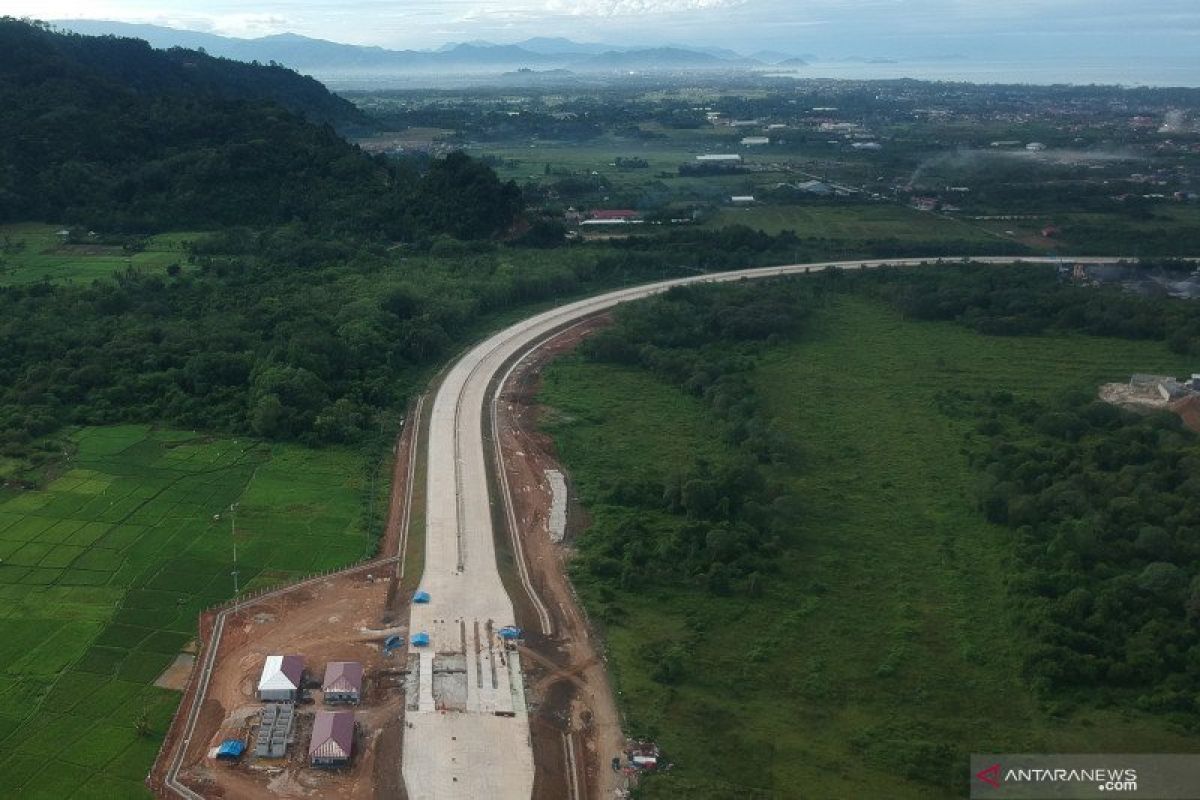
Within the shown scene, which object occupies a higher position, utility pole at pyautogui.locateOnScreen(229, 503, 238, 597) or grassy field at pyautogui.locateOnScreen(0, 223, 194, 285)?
grassy field at pyautogui.locateOnScreen(0, 223, 194, 285)

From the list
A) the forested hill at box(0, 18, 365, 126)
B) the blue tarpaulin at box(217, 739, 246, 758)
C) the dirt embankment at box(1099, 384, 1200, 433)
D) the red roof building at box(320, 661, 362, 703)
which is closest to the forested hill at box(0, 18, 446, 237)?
the forested hill at box(0, 18, 365, 126)

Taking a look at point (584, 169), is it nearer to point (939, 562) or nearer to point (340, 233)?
point (340, 233)

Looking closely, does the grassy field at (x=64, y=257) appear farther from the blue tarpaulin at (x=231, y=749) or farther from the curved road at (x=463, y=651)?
the blue tarpaulin at (x=231, y=749)

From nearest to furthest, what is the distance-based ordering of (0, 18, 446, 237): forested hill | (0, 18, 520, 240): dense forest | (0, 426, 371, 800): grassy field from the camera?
(0, 426, 371, 800): grassy field < (0, 18, 520, 240): dense forest < (0, 18, 446, 237): forested hill

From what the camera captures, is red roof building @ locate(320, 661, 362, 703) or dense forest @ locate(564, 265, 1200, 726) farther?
dense forest @ locate(564, 265, 1200, 726)

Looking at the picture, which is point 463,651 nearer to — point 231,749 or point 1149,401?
point 231,749

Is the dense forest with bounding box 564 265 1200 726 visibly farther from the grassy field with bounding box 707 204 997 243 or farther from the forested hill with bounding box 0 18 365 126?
the forested hill with bounding box 0 18 365 126

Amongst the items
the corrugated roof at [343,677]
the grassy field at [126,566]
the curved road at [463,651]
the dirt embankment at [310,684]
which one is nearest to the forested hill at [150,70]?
the grassy field at [126,566]

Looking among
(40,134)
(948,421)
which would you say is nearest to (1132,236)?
(948,421)
